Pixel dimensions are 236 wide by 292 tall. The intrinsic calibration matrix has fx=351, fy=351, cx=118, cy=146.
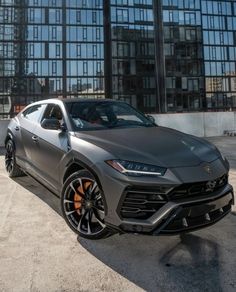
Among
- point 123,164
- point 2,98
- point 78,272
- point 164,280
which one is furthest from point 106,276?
point 2,98

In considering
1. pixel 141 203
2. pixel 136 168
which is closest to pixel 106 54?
pixel 136 168

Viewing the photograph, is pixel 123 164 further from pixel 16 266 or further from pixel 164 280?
pixel 16 266

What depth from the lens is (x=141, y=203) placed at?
9.12 feet

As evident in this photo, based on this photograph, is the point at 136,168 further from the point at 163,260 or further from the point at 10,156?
the point at 10,156

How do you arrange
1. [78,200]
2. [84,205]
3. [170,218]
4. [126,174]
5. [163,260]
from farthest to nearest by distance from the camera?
[78,200]
[84,205]
[163,260]
[126,174]
[170,218]

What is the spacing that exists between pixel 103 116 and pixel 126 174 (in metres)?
1.49

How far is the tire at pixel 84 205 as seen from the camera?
3.13 m

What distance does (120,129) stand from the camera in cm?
382

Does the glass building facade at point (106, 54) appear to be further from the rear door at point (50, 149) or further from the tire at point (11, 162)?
the rear door at point (50, 149)

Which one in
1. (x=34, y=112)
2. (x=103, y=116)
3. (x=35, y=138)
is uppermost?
(x=34, y=112)

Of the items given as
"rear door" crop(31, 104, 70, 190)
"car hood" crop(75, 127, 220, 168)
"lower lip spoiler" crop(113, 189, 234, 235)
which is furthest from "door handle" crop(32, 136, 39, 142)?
"lower lip spoiler" crop(113, 189, 234, 235)

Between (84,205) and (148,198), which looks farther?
(84,205)

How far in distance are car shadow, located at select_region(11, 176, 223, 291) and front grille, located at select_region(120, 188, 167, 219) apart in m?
0.46

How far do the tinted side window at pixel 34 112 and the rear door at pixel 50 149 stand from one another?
0.22 metres
